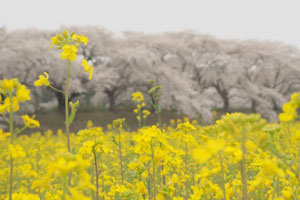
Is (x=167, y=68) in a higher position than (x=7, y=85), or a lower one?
lower

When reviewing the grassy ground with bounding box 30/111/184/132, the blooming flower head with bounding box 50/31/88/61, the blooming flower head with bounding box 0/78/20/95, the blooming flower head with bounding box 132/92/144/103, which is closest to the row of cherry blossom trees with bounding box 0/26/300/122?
the grassy ground with bounding box 30/111/184/132

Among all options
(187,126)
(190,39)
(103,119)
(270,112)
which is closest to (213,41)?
(190,39)

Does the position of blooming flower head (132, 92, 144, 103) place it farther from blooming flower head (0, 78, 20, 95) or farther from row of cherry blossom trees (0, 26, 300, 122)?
row of cherry blossom trees (0, 26, 300, 122)

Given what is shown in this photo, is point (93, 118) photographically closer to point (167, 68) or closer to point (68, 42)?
point (167, 68)

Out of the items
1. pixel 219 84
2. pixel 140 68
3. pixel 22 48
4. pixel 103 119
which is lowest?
pixel 103 119

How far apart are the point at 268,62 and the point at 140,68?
12318 millimetres

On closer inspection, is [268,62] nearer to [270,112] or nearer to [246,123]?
[270,112]

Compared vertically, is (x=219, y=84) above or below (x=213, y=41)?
below

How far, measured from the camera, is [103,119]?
60.5 feet

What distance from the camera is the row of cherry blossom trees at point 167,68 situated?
57.6 ft

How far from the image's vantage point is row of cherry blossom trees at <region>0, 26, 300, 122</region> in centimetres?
1755

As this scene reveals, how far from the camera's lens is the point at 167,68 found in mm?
19906

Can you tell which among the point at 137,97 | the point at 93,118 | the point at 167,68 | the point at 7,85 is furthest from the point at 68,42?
the point at 167,68

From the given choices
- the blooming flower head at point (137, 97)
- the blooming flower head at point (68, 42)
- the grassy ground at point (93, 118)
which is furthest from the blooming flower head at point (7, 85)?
the grassy ground at point (93, 118)
